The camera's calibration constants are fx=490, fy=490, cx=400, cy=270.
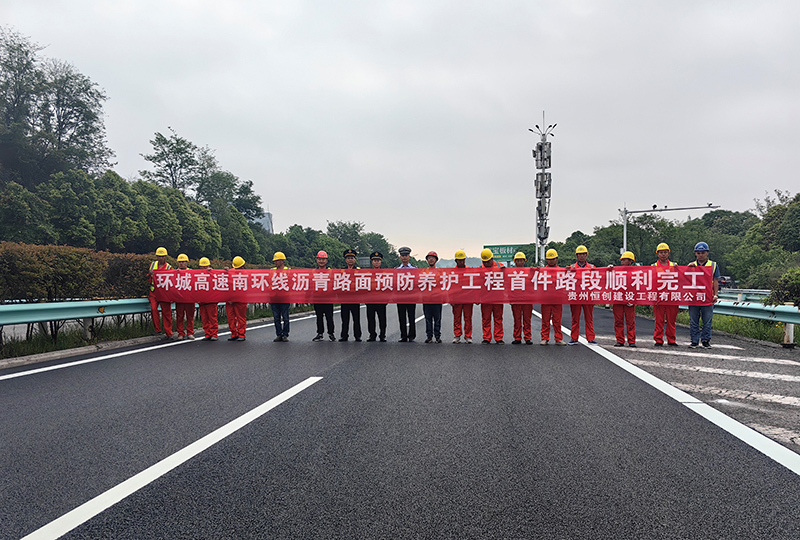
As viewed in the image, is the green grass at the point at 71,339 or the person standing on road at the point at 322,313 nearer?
the green grass at the point at 71,339

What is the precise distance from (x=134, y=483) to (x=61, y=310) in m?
6.90

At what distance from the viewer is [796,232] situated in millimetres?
56844

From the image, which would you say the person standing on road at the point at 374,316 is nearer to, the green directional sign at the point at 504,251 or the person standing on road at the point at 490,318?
the person standing on road at the point at 490,318

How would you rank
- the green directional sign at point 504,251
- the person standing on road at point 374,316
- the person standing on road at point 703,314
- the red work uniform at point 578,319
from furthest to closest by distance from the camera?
1. the green directional sign at point 504,251
2. the person standing on road at point 374,316
3. the red work uniform at point 578,319
4. the person standing on road at point 703,314

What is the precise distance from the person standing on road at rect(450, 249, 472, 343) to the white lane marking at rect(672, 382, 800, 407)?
4.97 metres

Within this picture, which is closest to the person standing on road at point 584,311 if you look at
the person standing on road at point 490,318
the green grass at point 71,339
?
the person standing on road at point 490,318

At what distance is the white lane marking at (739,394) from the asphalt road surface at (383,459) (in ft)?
0.38

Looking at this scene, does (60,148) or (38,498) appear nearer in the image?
(38,498)

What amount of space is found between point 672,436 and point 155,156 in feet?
255

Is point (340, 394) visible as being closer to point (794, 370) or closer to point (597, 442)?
point (597, 442)

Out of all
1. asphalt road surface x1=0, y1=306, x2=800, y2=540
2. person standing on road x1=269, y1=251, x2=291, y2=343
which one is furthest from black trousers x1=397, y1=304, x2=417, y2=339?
asphalt road surface x1=0, y1=306, x2=800, y2=540

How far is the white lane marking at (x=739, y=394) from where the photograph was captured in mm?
5430

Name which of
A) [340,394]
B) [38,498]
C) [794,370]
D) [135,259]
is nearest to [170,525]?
[38,498]

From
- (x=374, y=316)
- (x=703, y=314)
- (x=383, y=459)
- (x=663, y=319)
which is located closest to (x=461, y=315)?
(x=374, y=316)
